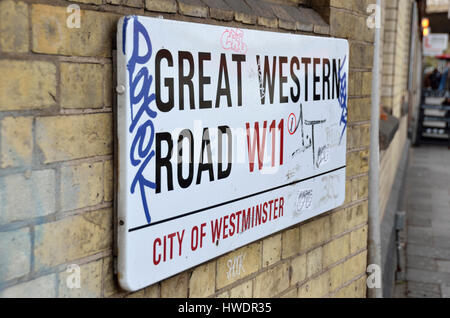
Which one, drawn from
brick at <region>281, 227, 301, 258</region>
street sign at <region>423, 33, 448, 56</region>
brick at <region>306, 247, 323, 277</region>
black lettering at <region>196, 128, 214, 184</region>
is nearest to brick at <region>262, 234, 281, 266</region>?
brick at <region>281, 227, 301, 258</region>

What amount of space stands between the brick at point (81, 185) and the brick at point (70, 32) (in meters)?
0.29

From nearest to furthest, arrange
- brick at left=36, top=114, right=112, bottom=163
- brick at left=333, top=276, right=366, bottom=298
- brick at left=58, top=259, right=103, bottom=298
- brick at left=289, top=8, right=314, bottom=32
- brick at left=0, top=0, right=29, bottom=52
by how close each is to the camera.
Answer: brick at left=0, top=0, right=29, bottom=52 → brick at left=36, top=114, right=112, bottom=163 → brick at left=58, top=259, right=103, bottom=298 → brick at left=289, top=8, right=314, bottom=32 → brick at left=333, top=276, right=366, bottom=298

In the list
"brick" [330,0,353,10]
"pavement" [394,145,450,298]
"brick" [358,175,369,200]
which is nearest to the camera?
"brick" [330,0,353,10]

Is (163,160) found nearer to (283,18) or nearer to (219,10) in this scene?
(219,10)

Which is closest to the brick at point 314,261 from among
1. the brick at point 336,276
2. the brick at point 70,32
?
the brick at point 336,276

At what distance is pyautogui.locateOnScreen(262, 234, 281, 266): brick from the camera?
239 cm

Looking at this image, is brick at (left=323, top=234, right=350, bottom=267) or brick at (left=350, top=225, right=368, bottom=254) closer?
brick at (left=323, top=234, right=350, bottom=267)

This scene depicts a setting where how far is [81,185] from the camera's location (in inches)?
62.2

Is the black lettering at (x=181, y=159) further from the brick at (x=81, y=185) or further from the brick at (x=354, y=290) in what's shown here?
the brick at (x=354, y=290)

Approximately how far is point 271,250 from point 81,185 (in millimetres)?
1058

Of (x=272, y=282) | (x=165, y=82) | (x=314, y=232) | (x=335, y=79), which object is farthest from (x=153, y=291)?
(x=335, y=79)

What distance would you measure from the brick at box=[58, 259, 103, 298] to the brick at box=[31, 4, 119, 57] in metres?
0.56

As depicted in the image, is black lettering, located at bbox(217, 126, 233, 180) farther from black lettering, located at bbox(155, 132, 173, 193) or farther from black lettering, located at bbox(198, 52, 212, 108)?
black lettering, located at bbox(155, 132, 173, 193)

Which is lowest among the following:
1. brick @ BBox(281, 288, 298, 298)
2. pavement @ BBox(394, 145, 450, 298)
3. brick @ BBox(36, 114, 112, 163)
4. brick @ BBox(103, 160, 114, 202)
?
pavement @ BBox(394, 145, 450, 298)
